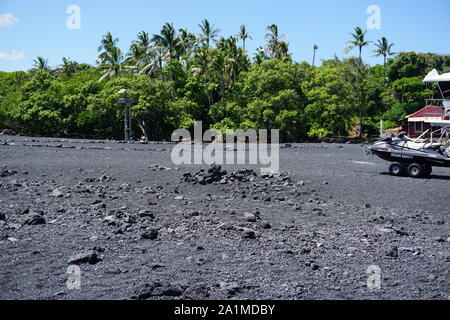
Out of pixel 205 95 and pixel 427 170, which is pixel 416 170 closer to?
pixel 427 170

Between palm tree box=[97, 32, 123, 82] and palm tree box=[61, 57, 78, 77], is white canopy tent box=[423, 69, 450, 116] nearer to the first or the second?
palm tree box=[97, 32, 123, 82]

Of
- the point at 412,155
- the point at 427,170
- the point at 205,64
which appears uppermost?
the point at 205,64

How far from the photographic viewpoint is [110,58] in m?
45.7

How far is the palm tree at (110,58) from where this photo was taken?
148 feet

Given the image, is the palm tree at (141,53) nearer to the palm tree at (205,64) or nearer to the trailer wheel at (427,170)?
the palm tree at (205,64)

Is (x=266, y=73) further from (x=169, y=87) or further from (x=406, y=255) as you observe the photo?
(x=406, y=255)

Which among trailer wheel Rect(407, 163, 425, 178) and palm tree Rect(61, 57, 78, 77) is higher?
palm tree Rect(61, 57, 78, 77)

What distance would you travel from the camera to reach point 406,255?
7.27 metres

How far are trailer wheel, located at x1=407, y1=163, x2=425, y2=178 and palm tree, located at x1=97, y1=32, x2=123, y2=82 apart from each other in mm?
34632

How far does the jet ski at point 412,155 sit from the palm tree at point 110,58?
33575mm

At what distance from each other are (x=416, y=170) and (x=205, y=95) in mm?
28826

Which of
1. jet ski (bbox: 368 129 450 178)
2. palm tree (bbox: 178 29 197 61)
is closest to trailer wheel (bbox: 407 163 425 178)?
jet ski (bbox: 368 129 450 178)

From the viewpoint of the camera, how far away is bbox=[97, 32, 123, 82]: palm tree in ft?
148

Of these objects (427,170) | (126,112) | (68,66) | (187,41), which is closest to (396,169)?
(427,170)
